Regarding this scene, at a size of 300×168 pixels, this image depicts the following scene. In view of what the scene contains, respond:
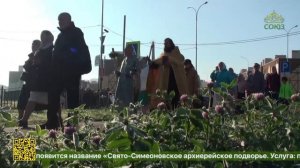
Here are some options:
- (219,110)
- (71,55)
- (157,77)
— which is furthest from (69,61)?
(219,110)

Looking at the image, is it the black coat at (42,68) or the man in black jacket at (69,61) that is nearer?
the man in black jacket at (69,61)

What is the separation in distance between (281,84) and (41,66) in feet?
28.1

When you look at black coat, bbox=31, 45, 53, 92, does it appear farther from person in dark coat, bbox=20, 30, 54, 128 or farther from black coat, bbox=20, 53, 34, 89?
black coat, bbox=20, 53, 34, 89

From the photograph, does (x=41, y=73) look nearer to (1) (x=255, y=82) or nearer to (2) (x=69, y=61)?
(2) (x=69, y=61)

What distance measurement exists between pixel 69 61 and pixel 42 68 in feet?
4.22

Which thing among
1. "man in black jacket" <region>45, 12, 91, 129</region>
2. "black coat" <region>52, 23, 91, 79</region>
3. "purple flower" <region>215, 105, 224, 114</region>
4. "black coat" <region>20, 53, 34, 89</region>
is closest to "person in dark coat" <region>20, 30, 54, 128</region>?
"black coat" <region>20, 53, 34, 89</region>

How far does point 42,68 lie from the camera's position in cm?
750

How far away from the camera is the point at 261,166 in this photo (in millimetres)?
2752

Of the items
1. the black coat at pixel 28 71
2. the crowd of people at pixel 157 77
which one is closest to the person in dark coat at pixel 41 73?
the black coat at pixel 28 71

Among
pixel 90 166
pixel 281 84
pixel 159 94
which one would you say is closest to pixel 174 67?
pixel 159 94

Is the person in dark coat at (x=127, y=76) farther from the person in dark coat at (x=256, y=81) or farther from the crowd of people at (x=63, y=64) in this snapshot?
the person in dark coat at (x=256, y=81)

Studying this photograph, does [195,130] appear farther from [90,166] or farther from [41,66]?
[41,66]

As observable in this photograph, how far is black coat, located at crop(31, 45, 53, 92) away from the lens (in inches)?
291

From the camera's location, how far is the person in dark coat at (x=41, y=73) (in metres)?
7.41
